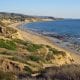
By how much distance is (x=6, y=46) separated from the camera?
83.6ft

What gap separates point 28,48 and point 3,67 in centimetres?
1250

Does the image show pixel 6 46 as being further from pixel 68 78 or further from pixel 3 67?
pixel 68 78

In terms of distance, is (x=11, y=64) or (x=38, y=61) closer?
(x=11, y=64)

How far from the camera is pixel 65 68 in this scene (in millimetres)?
11398

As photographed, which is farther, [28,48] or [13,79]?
[28,48]

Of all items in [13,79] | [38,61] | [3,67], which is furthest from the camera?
[38,61]

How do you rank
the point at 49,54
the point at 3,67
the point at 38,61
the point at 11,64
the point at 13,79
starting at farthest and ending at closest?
the point at 49,54 < the point at 38,61 < the point at 11,64 < the point at 3,67 < the point at 13,79

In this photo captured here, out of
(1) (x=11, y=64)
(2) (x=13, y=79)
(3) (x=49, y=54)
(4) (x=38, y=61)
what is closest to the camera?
(2) (x=13, y=79)

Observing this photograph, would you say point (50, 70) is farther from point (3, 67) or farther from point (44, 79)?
point (3, 67)

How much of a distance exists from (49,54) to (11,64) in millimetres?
9581

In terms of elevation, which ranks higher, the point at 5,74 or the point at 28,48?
the point at 5,74

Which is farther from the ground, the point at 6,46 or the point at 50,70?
the point at 50,70

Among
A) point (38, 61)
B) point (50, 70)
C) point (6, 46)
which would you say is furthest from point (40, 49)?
point (50, 70)

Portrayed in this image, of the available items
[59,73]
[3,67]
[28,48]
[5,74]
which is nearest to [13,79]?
[5,74]
